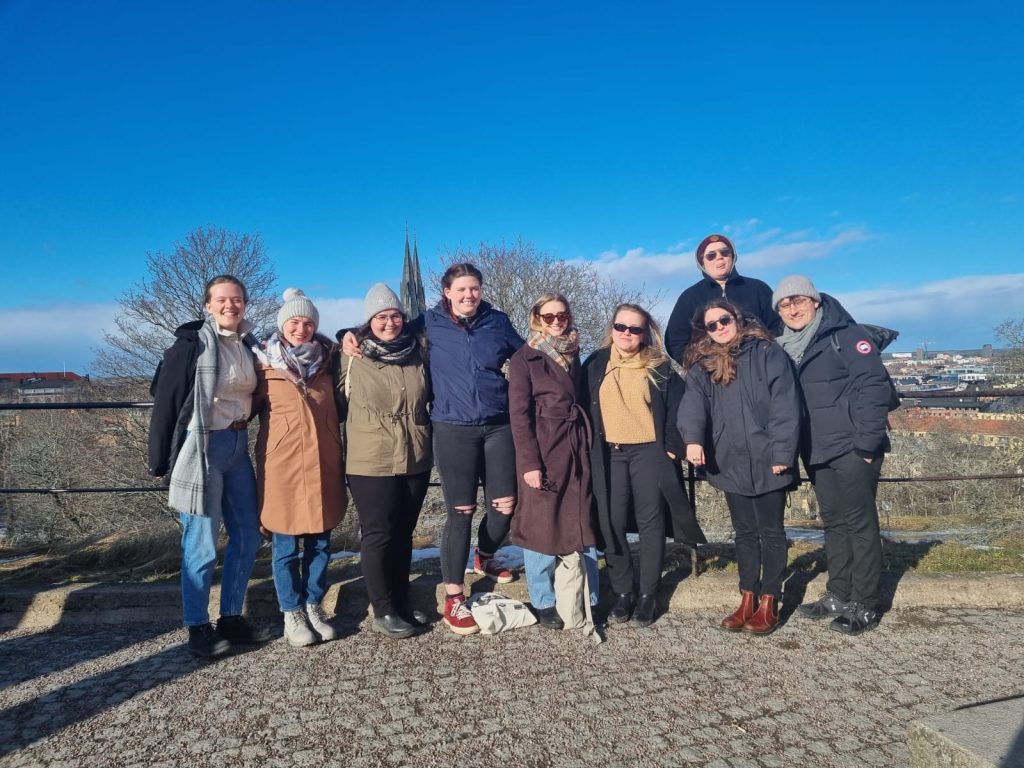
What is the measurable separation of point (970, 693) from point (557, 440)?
2.15 m

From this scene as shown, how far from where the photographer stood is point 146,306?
74.3 feet

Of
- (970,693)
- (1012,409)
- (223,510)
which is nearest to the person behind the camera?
(970,693)

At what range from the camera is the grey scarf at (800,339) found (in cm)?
351

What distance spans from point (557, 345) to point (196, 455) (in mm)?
1927

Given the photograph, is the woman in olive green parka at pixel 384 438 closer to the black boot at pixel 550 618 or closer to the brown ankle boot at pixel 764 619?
the black boot at pixel 550 618

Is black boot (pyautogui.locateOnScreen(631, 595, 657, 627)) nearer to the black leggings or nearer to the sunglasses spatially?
the black leggings

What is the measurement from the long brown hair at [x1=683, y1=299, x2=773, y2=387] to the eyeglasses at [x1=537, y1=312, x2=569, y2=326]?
76cm

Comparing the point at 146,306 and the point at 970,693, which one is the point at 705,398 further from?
the point at 146,306

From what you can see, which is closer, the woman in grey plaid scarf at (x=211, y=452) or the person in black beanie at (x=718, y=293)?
the woman in grey plaid scarf at (x=211, y=452)

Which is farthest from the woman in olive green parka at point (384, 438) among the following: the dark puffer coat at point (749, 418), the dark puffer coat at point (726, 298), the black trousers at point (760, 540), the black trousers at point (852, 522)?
the black trousers at point (852, 522)

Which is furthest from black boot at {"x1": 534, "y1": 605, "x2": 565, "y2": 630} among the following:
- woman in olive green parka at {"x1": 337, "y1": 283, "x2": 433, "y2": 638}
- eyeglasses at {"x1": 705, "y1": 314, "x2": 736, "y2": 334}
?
eyeglasses at {"x1": 705, "y1": 314, "x2": 736, "y2": 334}

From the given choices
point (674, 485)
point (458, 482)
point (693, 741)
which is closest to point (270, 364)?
point (458, 482)

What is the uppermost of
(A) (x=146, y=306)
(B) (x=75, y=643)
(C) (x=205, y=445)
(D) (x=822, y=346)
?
(A) (x=146, y=306)

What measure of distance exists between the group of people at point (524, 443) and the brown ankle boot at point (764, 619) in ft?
0.03
